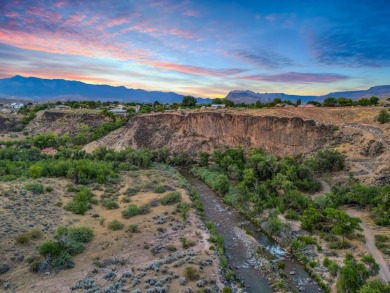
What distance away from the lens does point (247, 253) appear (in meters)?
27.5

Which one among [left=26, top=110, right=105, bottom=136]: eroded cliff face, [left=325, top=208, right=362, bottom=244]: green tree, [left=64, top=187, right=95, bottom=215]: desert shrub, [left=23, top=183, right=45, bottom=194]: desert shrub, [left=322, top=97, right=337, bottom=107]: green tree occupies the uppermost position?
[left=322, top=97, right=337, bottom=107]: green tree

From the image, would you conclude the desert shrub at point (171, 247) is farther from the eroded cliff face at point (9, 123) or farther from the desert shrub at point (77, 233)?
the eroded cliff face at point (9, 123)

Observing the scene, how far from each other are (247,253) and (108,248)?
41.0 feet

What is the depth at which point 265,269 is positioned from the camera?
81.1 feet

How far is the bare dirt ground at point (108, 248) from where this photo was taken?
2102cm

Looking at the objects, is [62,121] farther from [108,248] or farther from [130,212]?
[108,248]

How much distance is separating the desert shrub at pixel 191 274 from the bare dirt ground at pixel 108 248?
12.1 inches

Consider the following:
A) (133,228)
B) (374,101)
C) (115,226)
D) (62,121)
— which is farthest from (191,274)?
(62,121)

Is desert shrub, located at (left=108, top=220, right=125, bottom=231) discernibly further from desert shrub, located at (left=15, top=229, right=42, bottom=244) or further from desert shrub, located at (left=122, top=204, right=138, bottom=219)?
desert shrub, located at (left=15, top=229, right=42, bottom=244)

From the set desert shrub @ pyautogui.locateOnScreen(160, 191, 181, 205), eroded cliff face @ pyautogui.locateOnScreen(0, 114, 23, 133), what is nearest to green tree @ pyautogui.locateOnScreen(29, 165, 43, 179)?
desert shrub @ pyautogui.locateOnScreen(160, 191, 181, 205)

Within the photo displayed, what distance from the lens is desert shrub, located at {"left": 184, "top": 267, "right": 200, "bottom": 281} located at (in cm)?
2180

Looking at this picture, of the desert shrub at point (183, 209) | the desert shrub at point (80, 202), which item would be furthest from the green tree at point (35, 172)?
the desert shrub at point (183, 209)

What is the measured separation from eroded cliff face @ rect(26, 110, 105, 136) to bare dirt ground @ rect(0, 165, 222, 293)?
165 ft

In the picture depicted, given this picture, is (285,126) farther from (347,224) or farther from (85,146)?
(85,146)
